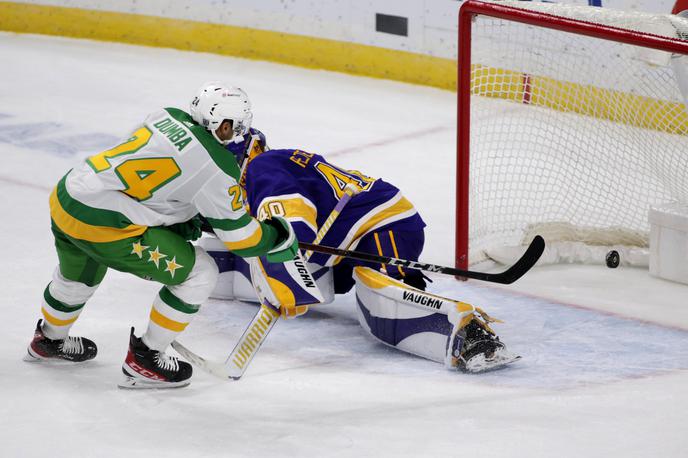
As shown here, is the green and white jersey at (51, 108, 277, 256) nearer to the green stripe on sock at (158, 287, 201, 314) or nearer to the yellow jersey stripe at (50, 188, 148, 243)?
the yellow jersey stripe at (50, 188, 148, 243)

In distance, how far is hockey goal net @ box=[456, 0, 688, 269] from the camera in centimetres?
399

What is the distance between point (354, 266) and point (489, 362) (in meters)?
0.55

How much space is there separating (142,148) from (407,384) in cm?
90

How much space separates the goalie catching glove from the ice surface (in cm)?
34

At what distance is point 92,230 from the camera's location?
111 inches

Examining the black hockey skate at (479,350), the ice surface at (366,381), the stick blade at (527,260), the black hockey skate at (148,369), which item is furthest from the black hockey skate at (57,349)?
the stick blade at (527,260)

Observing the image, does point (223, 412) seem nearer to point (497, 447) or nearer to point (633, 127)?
point (497, 447)

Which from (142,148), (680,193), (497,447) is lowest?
(497,447)

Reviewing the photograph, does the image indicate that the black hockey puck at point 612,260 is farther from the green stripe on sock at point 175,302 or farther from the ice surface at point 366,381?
the green stripe on sock at point 175,302

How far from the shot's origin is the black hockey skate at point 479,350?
10.0ft

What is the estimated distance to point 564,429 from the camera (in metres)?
2.72

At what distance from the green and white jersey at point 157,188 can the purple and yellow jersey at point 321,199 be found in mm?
511

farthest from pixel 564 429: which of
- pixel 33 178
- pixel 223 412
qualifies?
pixel 33 178

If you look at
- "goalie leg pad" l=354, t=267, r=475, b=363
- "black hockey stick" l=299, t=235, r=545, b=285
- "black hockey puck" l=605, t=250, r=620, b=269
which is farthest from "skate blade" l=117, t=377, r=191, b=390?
"black hockey puck" l=605, t=250, r=620, b=269
